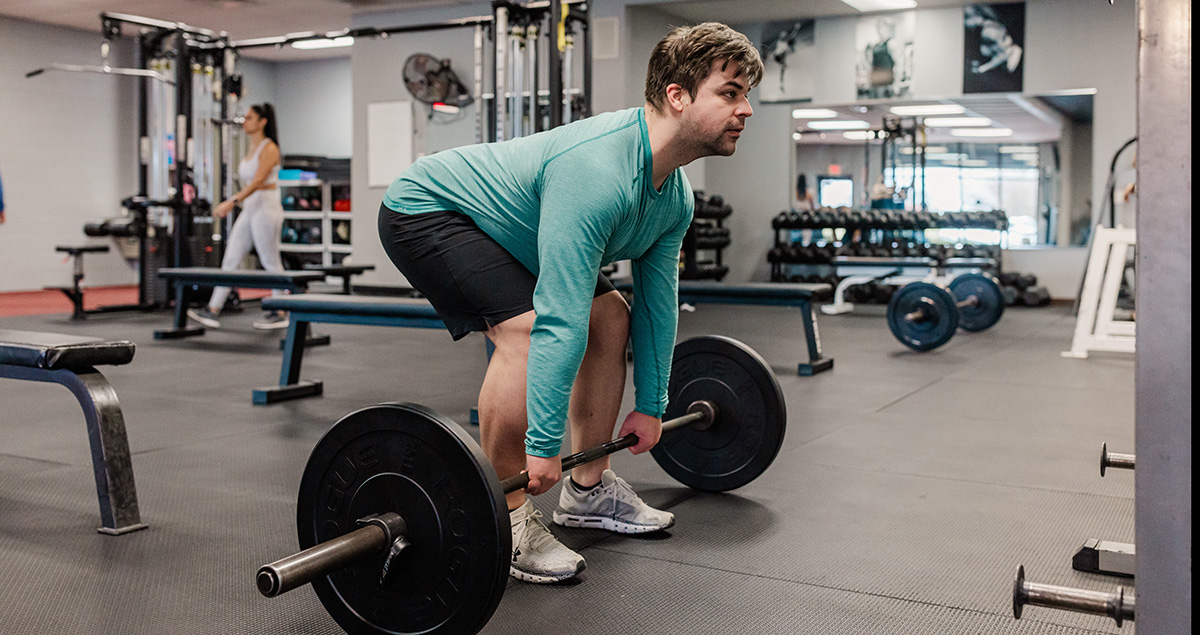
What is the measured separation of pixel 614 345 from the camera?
165cm

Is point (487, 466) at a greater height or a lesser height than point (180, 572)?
greater

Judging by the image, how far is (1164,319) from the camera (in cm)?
76

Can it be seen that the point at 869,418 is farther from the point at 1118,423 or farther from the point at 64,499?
the point at 64,499

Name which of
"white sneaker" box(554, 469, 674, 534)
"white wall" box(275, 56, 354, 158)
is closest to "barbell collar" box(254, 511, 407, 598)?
"white sneaker" box(554, 469, 674, 534)

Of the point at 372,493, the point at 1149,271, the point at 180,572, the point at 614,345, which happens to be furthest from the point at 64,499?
the point at 1149,271

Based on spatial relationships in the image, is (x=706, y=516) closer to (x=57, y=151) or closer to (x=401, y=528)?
(x=401, y=528)

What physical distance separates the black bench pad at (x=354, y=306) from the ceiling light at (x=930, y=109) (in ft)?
20.2

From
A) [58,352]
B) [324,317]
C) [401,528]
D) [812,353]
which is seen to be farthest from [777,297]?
[401,528]

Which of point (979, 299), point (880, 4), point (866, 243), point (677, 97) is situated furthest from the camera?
point (866, 243)

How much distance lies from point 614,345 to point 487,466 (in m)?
0.51

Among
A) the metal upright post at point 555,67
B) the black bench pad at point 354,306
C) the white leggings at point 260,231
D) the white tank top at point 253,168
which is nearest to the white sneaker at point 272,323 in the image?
the white leggings at point 260,231

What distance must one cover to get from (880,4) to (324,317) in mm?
6118

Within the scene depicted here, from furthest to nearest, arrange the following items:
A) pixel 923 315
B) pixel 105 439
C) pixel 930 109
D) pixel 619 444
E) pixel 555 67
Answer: pixel 930 109 < pixel 555 67 < pixel 923 315 < pixel 105 439 < pixel 619 444

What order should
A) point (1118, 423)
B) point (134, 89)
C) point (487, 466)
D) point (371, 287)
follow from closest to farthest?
point (487, 466) → point (1118, 423) → point (371, 287) → point (134, 89)
